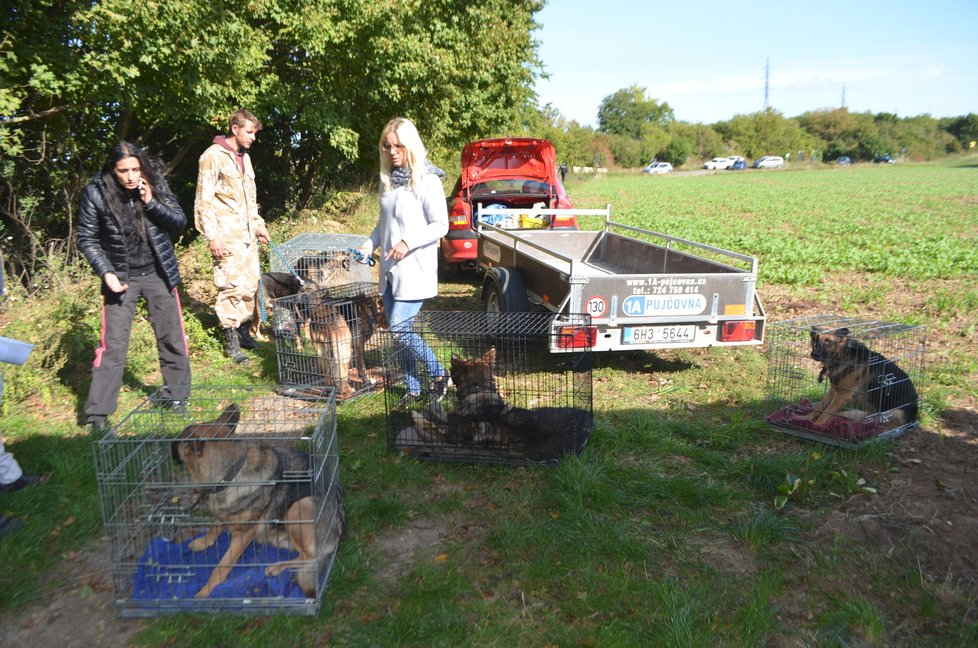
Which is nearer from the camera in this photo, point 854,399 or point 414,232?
point 854,399

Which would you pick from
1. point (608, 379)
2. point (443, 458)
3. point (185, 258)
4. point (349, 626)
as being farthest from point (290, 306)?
point (185, 258)

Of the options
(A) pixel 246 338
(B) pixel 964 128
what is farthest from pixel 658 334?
(B) pixel 964 128

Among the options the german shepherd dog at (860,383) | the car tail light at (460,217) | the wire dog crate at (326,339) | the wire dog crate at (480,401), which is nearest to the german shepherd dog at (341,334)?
the wire dog crate at (326,339)

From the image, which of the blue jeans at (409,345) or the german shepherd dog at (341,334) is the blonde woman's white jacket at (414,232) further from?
the german shepherd dog at (341,334)

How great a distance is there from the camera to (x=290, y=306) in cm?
582

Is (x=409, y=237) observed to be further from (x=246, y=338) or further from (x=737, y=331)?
(x=246, y=338)

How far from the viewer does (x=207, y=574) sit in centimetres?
312

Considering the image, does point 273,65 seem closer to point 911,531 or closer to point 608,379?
point 608,379

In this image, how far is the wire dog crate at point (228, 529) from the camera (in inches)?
118

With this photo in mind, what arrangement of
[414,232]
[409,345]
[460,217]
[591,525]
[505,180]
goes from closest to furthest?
[591,525], [414,232], [409,345], [460,217], [505,180]

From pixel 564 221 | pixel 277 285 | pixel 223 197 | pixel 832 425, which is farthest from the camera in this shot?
pixel 564 221

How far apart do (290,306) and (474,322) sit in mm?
1679

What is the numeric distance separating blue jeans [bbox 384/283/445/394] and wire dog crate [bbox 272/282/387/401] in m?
0.63

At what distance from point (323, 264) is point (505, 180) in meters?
4.38
